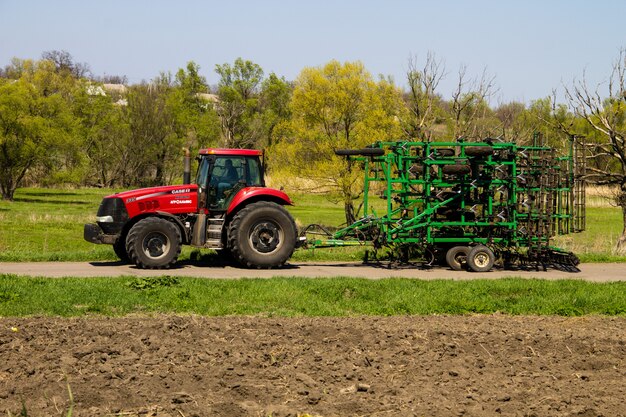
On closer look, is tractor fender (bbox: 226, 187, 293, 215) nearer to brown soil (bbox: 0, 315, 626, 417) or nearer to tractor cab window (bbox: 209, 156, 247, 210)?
tractor cab window (bbox: 209, 156, 247, 210)

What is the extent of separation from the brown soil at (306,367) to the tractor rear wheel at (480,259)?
6.11m

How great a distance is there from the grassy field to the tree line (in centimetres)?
208

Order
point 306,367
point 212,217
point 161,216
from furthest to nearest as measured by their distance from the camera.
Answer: point 212,217 → point 161,216 → point 306,367

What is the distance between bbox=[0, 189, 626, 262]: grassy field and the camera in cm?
1966

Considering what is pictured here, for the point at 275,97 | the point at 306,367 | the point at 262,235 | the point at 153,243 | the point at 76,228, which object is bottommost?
the point at 306,367

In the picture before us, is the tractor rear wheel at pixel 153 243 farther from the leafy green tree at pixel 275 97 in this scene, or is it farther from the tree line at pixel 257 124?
the leafy green tree at pixel 275 97

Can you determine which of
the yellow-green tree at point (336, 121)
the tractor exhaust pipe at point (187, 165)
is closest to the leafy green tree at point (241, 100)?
the yellow-green tree at point (336, 121)

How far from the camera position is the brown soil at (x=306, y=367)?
24.8ft

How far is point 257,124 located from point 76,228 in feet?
124

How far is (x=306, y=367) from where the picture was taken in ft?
29.2

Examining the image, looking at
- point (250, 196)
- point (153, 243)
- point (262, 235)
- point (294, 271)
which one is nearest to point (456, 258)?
point (294, 271)

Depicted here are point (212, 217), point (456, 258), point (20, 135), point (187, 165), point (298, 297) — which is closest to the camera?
point (298, 297)

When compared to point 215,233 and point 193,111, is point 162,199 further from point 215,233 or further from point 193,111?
point 193,111

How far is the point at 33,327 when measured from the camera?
10.5 m
